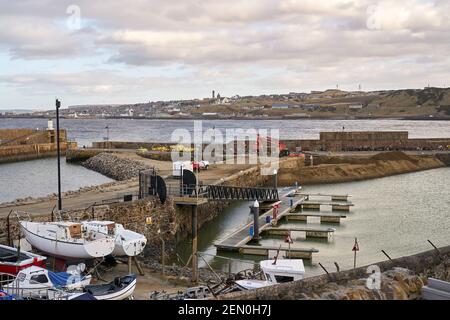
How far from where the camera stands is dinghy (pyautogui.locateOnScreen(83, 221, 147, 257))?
1902 cm

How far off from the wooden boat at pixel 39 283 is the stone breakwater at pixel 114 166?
29.2 metres

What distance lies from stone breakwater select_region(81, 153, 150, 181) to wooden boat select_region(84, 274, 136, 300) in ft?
96.3

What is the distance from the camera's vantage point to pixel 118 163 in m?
54.8

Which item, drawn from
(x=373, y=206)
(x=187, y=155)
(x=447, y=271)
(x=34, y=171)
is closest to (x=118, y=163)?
(x=187, y=155)

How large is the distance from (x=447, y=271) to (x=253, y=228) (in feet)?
52.4

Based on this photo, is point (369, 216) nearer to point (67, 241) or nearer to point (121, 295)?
point (67, 241)

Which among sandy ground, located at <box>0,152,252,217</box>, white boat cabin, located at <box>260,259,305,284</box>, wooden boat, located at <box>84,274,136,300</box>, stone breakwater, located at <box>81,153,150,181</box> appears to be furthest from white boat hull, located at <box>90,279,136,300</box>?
stone breakwater, located at <box>81,153,150,181</box>

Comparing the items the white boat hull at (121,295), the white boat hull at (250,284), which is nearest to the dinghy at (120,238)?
the white boat hull at (121,295)

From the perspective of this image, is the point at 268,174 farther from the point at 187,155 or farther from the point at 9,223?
the point at 9,223

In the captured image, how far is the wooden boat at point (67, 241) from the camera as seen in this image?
18.0 meters

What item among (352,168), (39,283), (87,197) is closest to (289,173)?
(352,168)

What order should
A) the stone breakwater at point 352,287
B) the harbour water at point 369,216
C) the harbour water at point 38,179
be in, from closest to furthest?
the stone breakwater at point 352,287
the harbour water at point 369,216
the harbour water at point 38,179

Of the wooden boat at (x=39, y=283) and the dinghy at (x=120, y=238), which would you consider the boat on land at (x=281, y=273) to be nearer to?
the wooden boat at (x=39, y=283)

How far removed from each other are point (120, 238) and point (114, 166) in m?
35.7
